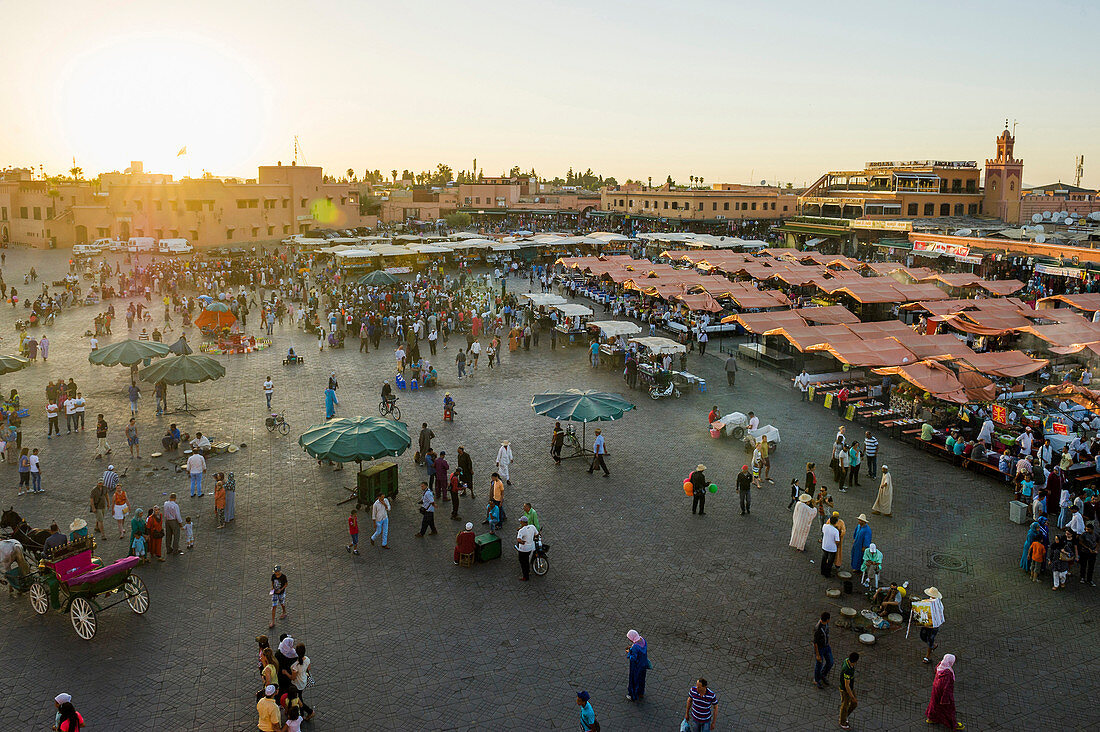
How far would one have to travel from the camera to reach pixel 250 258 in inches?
2036

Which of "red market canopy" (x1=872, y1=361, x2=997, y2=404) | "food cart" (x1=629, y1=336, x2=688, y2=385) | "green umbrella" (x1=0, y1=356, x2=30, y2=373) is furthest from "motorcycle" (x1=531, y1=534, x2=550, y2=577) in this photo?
"green umbrella" (x1=0, y1=356, x2=30, y2=373)

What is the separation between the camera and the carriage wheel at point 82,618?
9.45m

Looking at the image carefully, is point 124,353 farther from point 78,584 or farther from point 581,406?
point 581,406

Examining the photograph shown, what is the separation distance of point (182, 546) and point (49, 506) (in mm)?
3396

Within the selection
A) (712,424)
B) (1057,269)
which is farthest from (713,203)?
(712,424)

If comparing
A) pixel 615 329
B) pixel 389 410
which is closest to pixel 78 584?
pixel 389 410

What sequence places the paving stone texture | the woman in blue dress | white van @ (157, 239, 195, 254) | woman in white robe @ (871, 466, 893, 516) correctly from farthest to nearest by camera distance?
1. white van @ (157, 239, 195, 254)
2. woman in white robe @ (871, 466, 893, 516)
3. the paving stone texture
4. the woman in blue dress

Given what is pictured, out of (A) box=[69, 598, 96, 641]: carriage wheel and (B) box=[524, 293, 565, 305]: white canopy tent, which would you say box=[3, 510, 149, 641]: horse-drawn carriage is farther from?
(B) box=[524, 293, 565, 305]: white canopy tent

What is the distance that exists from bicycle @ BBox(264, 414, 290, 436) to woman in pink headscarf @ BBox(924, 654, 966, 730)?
46.6 ft

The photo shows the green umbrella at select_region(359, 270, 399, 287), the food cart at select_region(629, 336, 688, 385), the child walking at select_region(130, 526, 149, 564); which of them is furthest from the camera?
the green umbrella at select_region(359, 270, 399, 287)

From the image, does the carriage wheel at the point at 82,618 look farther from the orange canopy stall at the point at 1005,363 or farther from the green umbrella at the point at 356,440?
the orange canopy stall at the point at 1005,363

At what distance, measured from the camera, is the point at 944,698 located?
8078mm

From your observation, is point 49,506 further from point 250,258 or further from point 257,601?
point 250,258

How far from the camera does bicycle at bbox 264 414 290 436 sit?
57.8 ft
